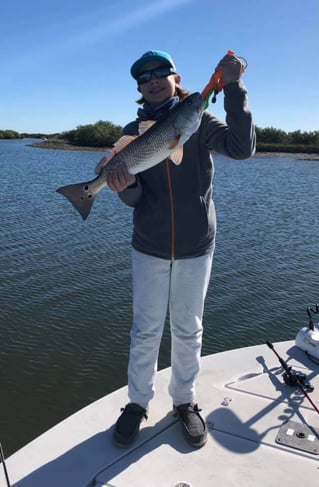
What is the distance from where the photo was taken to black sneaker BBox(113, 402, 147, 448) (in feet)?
11.3

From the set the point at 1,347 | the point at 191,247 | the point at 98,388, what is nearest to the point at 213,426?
the point at 191,247

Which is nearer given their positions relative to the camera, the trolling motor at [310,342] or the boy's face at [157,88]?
the boy's face at [157,88]

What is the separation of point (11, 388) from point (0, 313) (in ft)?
8.12

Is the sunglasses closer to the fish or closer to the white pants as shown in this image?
the fish

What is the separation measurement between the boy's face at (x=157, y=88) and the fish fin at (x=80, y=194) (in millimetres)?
737

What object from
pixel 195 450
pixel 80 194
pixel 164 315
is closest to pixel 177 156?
pixel 80 194

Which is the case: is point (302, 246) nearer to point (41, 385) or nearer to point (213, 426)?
point (41, 385)

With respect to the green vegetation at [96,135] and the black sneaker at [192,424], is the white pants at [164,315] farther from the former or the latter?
the green vegetation at [96,135]

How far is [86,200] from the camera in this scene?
11.1ft

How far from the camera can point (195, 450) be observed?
3.41m

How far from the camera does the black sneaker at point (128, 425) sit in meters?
3.45

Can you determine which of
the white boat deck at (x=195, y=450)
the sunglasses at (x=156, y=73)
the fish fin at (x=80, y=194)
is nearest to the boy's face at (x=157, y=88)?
the sunglasses at (x=156, y=73)

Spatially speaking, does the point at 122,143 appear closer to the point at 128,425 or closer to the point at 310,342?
the point at 128,425

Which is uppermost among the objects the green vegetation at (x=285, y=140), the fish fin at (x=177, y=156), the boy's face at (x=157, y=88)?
the green vegetation at (x=285, y=140)
